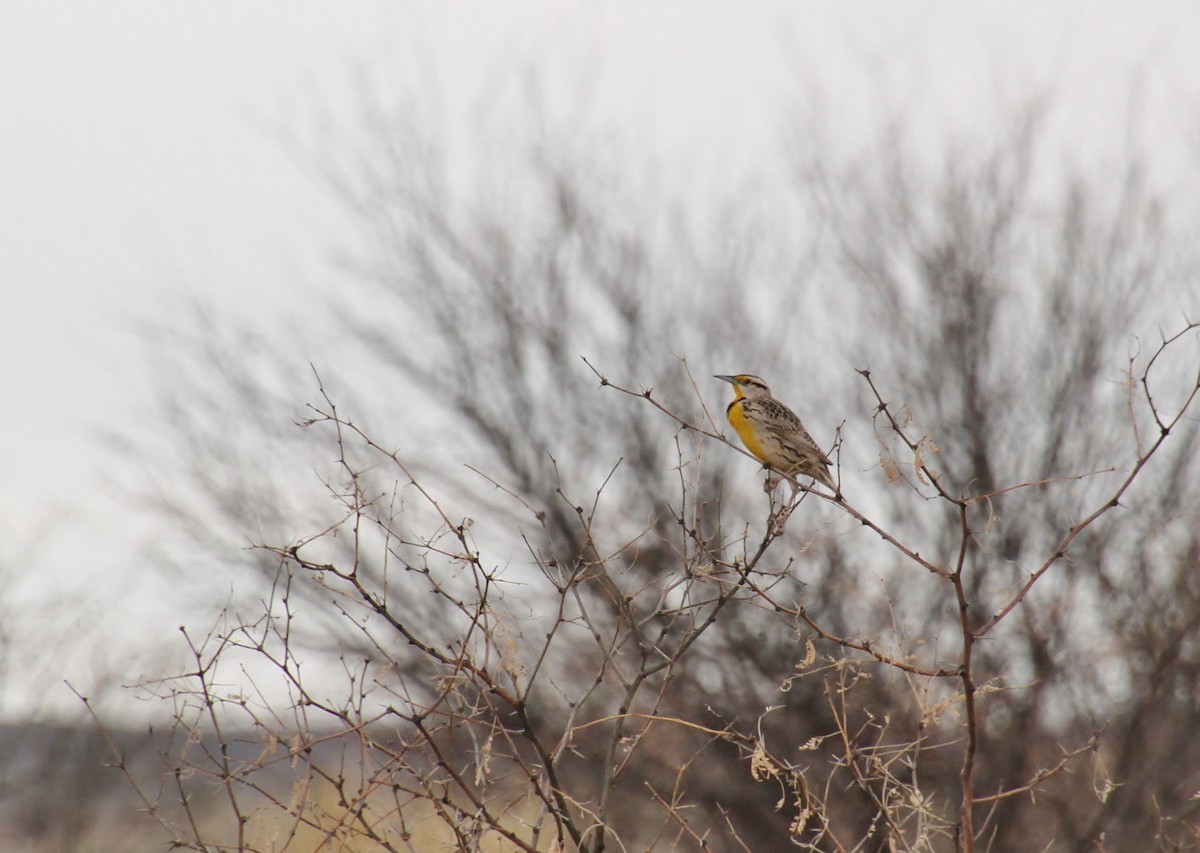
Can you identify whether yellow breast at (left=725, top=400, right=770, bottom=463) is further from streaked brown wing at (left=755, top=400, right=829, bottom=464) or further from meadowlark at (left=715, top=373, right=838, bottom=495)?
streaked brown wing at (left=755, top=400, right=829, bottom=464)

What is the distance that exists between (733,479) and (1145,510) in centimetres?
432

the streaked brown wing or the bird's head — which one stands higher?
the bird's head

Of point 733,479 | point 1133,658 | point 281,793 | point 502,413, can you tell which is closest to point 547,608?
point 733,479

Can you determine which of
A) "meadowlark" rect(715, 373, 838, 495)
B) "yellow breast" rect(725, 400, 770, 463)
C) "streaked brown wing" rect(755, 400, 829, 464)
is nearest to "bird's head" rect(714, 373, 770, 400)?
"meadowlark" rect(715, 373, 838, 495)

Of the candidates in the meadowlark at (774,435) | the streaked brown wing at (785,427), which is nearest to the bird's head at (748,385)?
the meadowlark at (774,435)

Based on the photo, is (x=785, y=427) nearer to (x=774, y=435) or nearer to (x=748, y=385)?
(x=774, y=435)

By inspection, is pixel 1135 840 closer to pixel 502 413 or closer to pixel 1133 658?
pixel 1133 658

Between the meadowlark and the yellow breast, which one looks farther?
the yellow breast

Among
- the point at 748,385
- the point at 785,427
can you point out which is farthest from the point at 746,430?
the point at 748,385

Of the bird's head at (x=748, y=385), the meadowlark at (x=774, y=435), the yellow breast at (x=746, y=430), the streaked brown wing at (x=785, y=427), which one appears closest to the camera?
the meadowlark at (x=774, y=435)

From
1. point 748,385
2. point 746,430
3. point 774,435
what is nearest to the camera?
point 774,435

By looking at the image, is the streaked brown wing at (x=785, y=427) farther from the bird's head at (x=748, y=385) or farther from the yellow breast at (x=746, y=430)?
the bird's head at (x=748, y=385)

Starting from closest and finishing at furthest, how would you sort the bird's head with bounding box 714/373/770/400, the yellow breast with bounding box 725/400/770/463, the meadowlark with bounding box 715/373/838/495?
the meadowlark with bounding box 715/373/838/495
the yellow breast with bounding box 725/400/770/463
the bird's head with bounding box 714/373/770/400

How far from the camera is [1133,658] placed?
13648 mm
